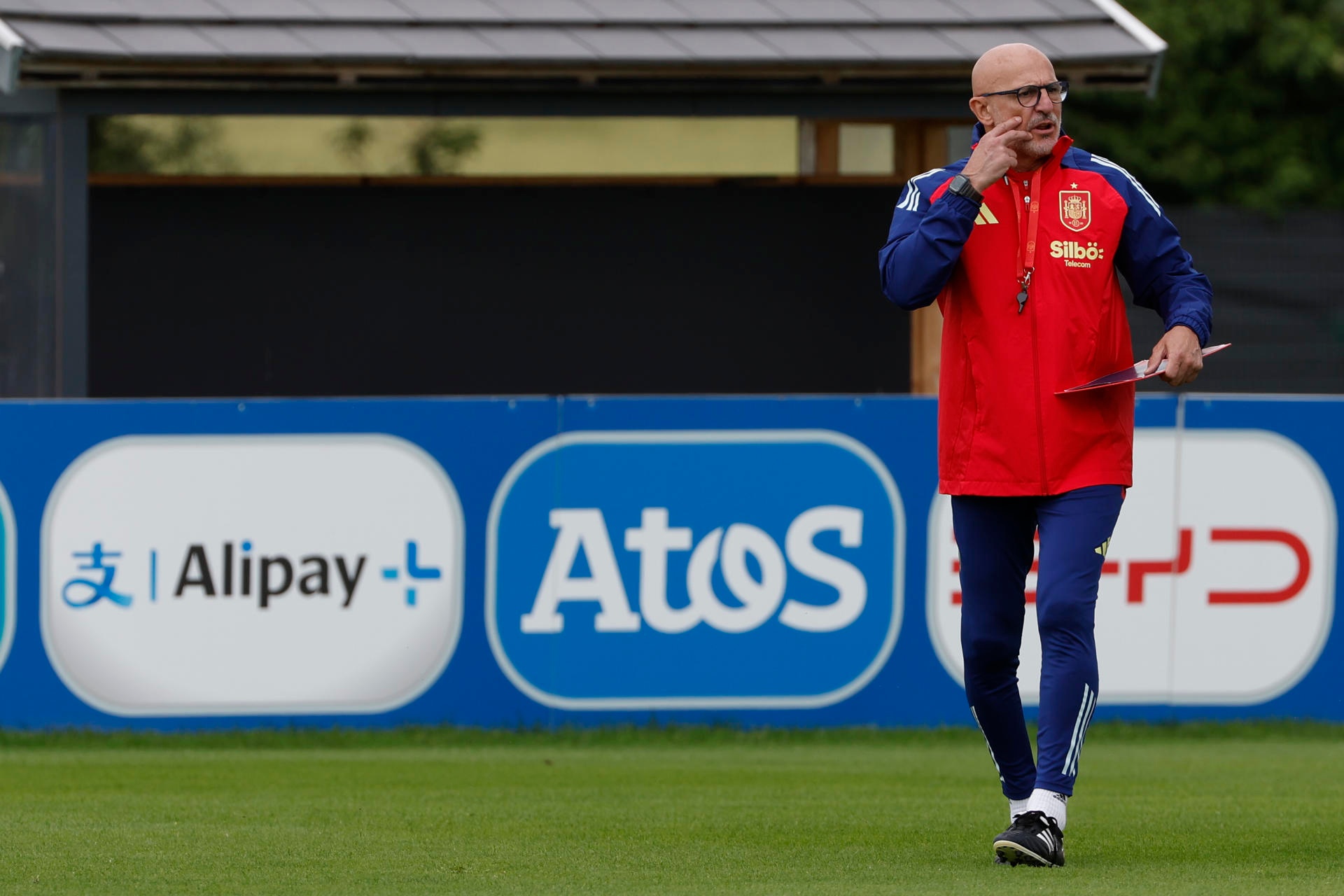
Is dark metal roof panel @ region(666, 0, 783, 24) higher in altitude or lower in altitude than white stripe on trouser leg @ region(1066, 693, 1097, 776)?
higher

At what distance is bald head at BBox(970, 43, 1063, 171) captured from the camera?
469 cm

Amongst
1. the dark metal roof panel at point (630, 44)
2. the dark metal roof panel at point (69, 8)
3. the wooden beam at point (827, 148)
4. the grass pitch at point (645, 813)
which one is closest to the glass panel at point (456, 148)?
the wooden beam at point (827, 148)

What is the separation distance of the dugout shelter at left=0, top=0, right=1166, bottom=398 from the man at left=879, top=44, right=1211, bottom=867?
582 centimetres

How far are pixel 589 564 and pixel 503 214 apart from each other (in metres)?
4.62

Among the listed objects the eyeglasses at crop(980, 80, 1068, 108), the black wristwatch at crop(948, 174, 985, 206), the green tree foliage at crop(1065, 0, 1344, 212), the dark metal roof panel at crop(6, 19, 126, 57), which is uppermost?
the green tree foliage at crop(1065, 0, 1344, 212)

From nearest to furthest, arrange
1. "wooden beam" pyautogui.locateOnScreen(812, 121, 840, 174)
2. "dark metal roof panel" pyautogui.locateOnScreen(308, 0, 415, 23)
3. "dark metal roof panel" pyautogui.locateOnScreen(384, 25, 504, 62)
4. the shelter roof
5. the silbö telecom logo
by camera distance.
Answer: the silbö telecom logo < the shelter roof < "dark metal roof panel" pyautogui.locateOnScreen(384, 25, 504, 62) < "dark metal roof panel" pyautogui.locateOnScreen(308, 0, 415, 23) < "wooden beam" pyautogui.locateOnScreen(812, 121, 840, 174)

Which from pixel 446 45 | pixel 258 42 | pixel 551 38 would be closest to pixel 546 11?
pixel 551 38

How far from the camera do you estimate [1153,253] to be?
4871 millimetres

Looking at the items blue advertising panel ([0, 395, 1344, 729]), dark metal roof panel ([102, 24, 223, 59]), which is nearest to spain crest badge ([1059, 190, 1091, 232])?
blue advertising panel ([0, 395, 1344, 729])

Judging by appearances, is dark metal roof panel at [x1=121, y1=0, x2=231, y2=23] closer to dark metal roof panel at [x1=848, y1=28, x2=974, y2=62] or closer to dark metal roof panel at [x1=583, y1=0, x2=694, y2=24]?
dark metal roof panel at [x1=583, y1=0, x2=694, y2=24]

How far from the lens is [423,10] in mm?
10656

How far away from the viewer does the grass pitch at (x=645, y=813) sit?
180 inches

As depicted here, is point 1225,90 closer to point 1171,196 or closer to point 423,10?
point 1171,196

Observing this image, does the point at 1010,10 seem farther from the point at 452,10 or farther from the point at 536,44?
the point at 452,10
